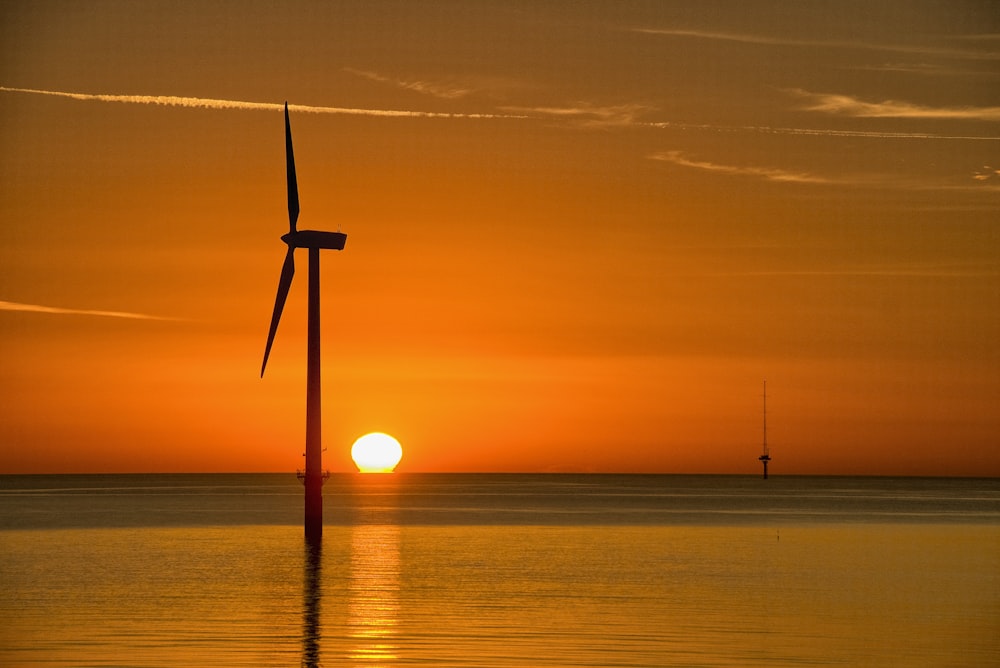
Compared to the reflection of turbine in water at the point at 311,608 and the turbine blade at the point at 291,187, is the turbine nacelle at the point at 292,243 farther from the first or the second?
the reflection of turbine in water at the point at 311,608

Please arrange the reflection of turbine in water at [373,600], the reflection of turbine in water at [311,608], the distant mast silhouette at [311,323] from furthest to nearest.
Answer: the distant mast silhouette at [311,323]
the reflection of turbine in water at [373,600]
the reflection of turbine in water at [311,608]

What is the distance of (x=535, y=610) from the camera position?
5159cm

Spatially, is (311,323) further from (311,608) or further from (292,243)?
(311,608)

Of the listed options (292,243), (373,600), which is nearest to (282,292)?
(292,243)

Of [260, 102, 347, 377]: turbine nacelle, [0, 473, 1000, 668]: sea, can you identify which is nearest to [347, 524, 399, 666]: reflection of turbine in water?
[0, 473, 1000, 668]: sea

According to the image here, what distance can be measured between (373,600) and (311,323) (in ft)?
115

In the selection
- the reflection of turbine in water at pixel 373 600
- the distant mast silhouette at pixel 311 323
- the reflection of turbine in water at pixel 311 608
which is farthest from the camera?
the distant mast silhouette at pixel 311 323

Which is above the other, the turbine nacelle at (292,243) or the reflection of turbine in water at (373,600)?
the turbine nacelle at (292,243)

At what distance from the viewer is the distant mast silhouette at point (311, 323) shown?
8719 centimetres

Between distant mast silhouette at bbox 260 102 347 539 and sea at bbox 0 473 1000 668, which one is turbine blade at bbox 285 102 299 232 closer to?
distant mast silhouette at bbox 260 102 347 539

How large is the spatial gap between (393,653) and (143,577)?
32.0 meters

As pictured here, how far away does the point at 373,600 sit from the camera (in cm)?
5559

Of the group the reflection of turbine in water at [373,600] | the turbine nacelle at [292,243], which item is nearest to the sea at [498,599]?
the reflection of turbine in water at [373,600]

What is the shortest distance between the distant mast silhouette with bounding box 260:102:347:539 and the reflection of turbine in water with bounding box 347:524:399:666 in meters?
4.82
